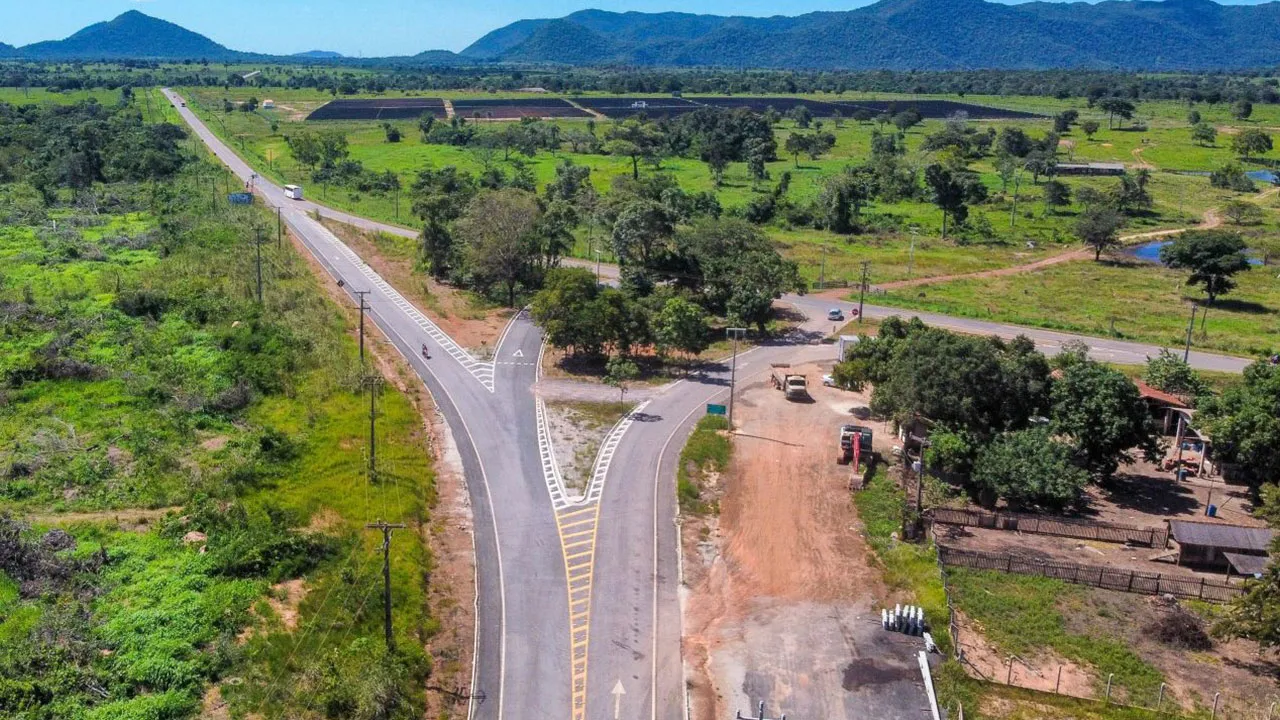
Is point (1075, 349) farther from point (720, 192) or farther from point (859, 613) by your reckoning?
point (720, 192)

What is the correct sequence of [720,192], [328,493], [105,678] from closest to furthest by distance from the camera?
[105,678] < [328,493] < [720,192]

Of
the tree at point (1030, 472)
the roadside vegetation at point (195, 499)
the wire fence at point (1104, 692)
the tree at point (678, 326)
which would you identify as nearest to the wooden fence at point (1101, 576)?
the tree at point (1030, 472)

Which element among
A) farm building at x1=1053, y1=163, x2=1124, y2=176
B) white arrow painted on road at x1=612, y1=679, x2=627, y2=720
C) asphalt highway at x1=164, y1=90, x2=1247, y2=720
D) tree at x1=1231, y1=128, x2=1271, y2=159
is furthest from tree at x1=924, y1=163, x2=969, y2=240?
white arrow painted on road at x1=612, y1=679, x2=627, y2=720

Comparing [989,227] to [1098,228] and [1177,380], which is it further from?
[1177,380]

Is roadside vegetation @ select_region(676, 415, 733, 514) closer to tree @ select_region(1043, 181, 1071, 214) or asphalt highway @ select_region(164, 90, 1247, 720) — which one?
asphalt highway @ select_region(164, 90, 1247, 720)

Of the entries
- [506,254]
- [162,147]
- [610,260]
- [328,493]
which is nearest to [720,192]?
[610,260]

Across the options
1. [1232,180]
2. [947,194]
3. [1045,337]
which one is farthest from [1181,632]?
[1232,180]
